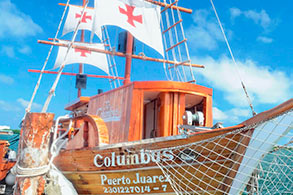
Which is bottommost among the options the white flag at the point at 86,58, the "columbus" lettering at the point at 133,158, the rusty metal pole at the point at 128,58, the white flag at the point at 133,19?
the "columbus" lettering at the point at 133,158

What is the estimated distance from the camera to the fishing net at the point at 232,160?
15.2 ft

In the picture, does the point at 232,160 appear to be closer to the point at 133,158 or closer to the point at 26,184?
the point at 133,158

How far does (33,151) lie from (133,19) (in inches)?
415

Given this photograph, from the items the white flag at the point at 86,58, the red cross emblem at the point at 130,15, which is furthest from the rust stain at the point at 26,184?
the white flag at the point at 86,58

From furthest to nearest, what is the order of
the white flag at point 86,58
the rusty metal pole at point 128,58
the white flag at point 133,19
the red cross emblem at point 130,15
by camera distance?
the white flag at point 86,58, the red cross emblem at point 130,15, the white flag at point 133,19, the rusty metal pole at point 128,58

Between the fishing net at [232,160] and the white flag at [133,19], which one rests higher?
the white flag at [133,19]

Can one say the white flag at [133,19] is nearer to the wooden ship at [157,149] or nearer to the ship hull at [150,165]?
the wooden ship at [157,149]

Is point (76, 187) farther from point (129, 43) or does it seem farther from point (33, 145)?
point (129, 43)

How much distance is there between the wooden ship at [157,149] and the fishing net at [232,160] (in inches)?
0.6

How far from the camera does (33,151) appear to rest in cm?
521

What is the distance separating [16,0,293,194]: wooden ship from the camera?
505 centimetres

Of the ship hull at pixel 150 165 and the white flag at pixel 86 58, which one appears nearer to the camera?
the ship hull at pixel 150 165

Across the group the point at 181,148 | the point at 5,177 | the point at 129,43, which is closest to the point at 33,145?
the point at 181,148

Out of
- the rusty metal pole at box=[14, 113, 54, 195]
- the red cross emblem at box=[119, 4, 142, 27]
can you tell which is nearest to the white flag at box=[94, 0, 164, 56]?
the red cross emblem at box=[119, 4, 142, 27]
